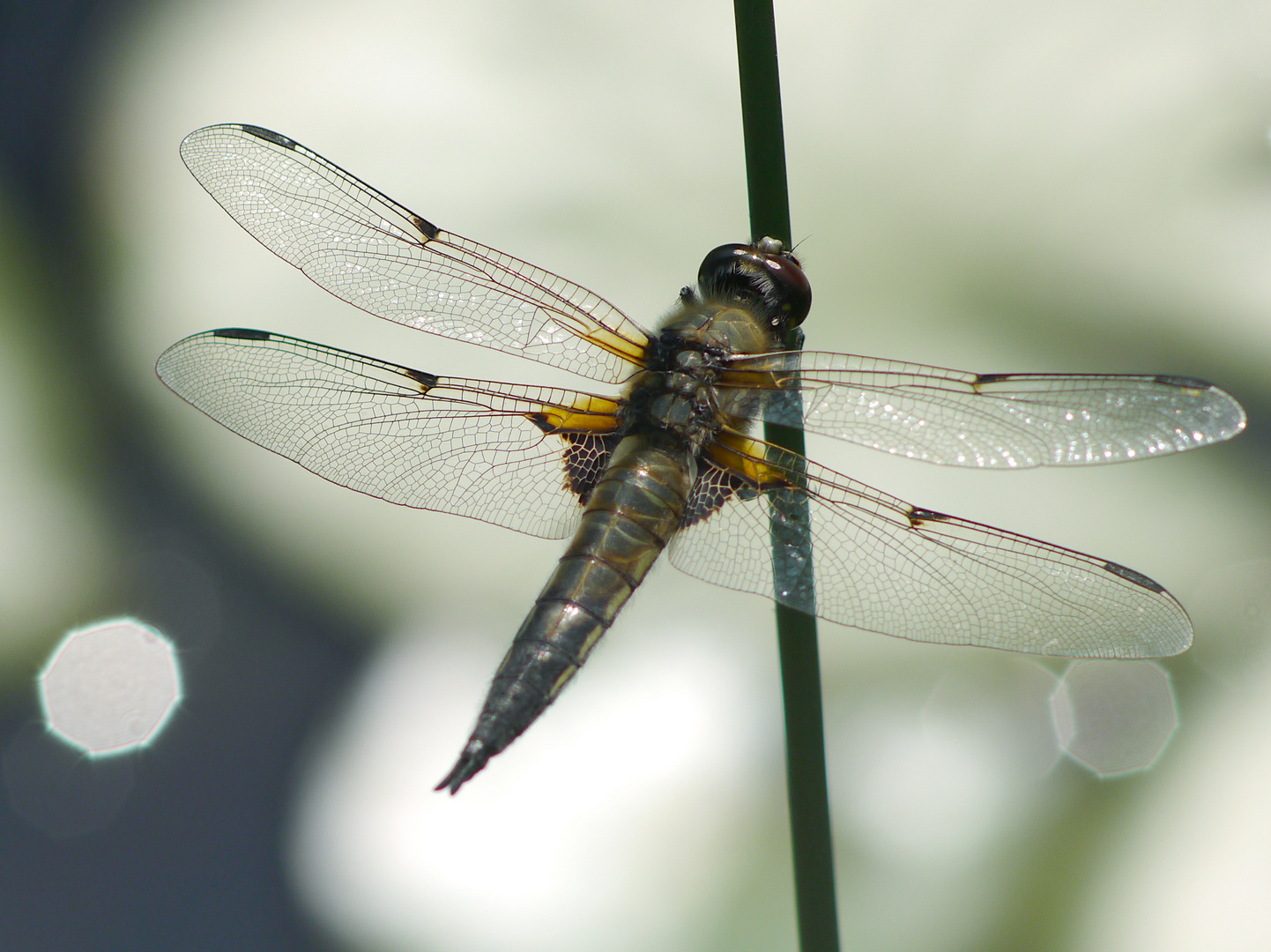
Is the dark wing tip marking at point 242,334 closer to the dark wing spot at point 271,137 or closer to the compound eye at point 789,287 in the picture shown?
the dark wing spot at point 271,137

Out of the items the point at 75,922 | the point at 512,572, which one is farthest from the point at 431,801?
the point at 75,922

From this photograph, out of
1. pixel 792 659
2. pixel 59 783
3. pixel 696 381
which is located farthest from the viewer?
pixel 59 783

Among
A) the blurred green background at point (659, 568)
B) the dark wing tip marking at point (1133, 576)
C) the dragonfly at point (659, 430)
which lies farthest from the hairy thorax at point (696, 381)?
the blurred green background at point (659, 568)

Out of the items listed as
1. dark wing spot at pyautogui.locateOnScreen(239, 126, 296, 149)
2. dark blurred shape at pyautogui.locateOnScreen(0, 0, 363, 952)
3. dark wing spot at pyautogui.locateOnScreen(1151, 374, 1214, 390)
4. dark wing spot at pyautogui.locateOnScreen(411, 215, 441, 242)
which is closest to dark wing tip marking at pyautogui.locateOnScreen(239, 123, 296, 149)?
dark wing spot at pyautogui.locateOnScreen(239, 126, 296, 149)

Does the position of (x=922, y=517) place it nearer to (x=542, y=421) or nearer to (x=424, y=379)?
(x=542, y=421)

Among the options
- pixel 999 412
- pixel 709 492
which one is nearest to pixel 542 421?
pixel 709 492

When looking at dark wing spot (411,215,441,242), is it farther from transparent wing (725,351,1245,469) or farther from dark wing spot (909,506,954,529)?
dark wing spot (909,506,954,529)
